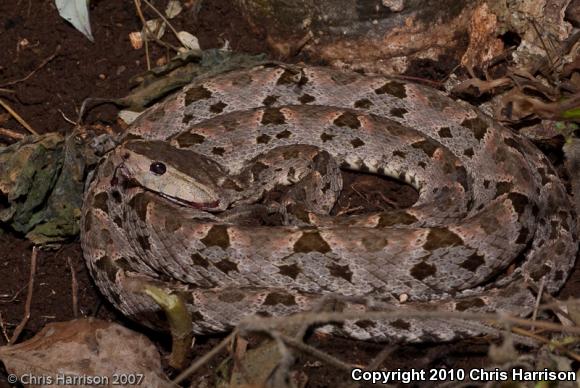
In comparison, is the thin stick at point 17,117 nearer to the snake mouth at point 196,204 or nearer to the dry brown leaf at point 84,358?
the snake mouth at point 196,204

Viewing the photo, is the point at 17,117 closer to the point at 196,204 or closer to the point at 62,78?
the point at 62,78

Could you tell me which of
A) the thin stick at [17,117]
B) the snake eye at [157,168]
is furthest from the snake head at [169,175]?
the thin stick at [17,117]

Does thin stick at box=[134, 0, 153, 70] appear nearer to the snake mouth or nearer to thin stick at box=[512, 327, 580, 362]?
the snake mouth

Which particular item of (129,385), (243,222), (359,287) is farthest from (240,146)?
(129,385)

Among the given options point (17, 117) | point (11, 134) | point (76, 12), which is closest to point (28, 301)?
point (11, 134)

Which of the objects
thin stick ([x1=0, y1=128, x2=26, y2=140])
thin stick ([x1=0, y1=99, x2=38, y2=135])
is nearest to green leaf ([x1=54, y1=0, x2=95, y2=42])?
thin stick ([x1=0, y1=99, x2=38, y2=135])

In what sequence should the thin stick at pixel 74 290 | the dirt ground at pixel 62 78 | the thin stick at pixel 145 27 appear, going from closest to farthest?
the thin stick at pixel 74 290 → the dirt ground at pixel 62 78 → the thin stick at pixel 145 27

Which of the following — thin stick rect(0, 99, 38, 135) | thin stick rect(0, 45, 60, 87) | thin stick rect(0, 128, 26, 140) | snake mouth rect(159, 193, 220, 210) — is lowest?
snake mouth rect(159, 193, 220, 210)
